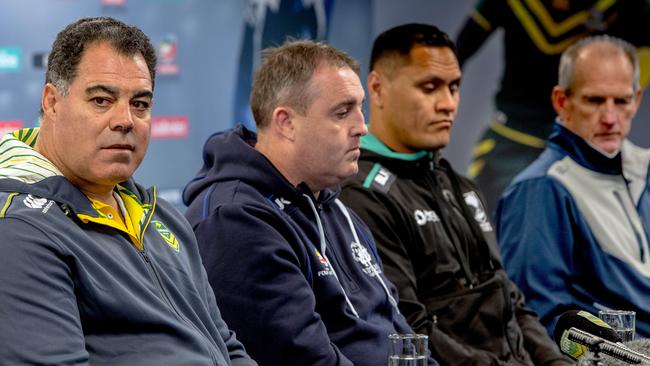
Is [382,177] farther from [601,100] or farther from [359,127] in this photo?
[601,100]

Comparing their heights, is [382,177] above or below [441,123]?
below

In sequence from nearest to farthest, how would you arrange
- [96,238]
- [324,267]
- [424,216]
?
[96,238]
[324,267]
[424,216]

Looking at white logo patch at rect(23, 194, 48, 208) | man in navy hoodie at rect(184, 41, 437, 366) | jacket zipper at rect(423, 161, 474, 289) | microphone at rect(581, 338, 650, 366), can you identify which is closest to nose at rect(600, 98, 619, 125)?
jacket zipper at rect(423, 161, 474, 289)

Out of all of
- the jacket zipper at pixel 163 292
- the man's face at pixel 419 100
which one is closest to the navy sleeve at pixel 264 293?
the jacket zipper at pixel 163 292

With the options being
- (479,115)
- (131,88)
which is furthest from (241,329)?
(479,115)

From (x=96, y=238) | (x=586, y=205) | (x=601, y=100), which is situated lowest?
(x=586, y=205)

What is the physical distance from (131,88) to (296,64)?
0.74 m

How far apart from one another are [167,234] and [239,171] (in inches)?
16.0

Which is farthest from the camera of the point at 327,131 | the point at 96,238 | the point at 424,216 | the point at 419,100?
the point at 419,100

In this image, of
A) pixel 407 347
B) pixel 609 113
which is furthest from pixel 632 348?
pixel 609 113

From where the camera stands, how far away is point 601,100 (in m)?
3.66

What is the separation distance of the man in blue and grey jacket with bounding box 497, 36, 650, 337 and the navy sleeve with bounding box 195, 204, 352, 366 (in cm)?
119

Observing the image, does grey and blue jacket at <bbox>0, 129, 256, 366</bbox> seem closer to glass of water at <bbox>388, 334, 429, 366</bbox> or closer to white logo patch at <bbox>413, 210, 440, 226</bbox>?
glass of water at <bbox>388, 334, 429, 366</bbox>

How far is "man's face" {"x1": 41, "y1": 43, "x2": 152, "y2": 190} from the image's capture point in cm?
200
